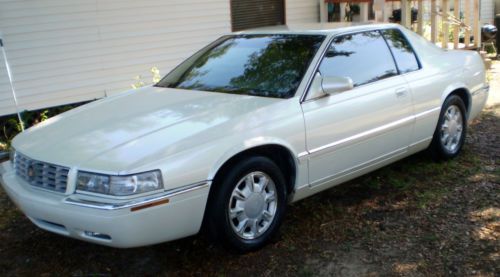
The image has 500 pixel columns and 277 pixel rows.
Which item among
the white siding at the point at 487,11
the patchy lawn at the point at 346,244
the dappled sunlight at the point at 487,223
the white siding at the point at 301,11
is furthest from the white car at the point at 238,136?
the white siding at the point at 487,11

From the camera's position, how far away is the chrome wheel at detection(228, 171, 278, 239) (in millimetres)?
→ 3871

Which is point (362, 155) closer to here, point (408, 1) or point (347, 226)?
point (347, 226)

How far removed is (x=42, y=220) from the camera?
3725mm

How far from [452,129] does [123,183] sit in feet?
12.3

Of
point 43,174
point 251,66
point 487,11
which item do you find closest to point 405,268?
point 251,66

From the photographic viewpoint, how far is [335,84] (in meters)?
4.22

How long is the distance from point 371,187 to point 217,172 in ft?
6.86

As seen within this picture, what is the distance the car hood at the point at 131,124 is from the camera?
3641 mm

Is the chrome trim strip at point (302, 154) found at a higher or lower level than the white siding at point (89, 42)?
lower

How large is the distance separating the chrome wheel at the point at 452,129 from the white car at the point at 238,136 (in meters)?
0.04

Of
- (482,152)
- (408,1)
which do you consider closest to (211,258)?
(482,152)

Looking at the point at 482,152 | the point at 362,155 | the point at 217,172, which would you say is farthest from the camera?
the point at 482,152

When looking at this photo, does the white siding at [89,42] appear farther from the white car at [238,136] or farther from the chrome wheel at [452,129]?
the chrome wheel at [452,129]

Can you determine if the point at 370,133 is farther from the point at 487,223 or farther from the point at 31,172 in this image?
the point at 31,172
